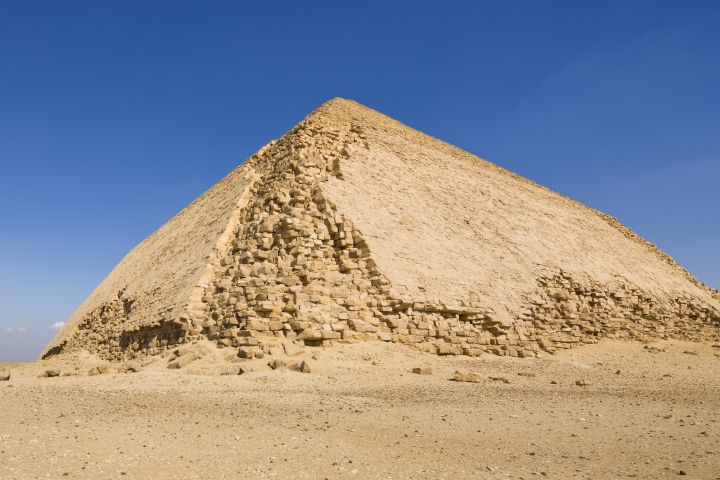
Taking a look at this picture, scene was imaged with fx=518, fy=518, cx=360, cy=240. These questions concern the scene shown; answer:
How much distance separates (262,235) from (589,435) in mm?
9937

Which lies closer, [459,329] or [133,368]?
[133,368]

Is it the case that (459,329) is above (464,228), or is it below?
below

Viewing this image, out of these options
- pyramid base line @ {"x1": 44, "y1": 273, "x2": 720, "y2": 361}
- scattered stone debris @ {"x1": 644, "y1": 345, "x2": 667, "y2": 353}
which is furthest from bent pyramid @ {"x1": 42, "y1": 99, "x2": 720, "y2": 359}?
scattered stone debris @ {"x1": 644, "y1": 345, "x2": 667, "y2": 353}

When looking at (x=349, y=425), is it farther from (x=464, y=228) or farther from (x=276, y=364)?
(x=464, y=228)

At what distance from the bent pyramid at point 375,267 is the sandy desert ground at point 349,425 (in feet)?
Answer: 6.04

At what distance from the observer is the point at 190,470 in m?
4.41

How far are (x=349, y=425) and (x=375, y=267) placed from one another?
7.56 meters

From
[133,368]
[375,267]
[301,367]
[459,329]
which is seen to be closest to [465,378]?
[301,367]

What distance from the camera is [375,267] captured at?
44.5 ft

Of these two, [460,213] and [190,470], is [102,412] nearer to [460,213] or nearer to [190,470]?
[190,470]

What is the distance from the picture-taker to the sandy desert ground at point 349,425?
4586mm

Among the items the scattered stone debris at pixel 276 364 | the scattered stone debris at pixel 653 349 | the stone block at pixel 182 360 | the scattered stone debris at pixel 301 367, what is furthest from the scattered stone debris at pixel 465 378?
the scattered stone debris at pixel 653 349

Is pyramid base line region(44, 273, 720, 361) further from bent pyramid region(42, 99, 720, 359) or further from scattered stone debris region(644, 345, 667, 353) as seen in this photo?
scattered stone debris region(644, 345, 667, 353)

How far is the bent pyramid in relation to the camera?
12875 millimetres
